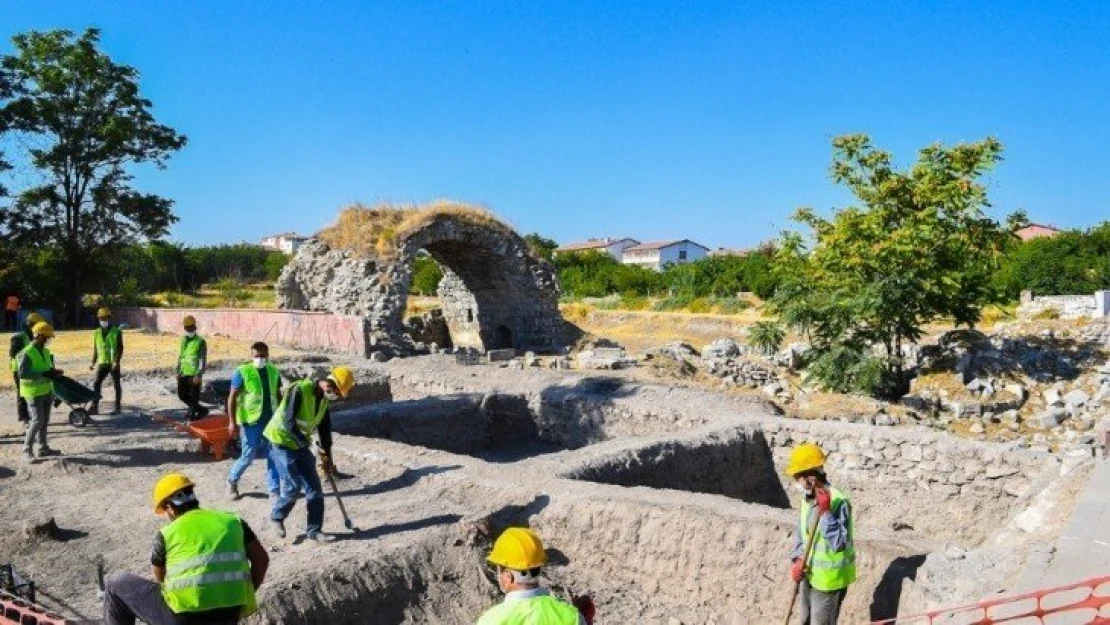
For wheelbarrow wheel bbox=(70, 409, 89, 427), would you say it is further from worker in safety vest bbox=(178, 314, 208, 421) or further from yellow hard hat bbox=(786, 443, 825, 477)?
yellow hard hat bbox=(786, 443, 825, 477)

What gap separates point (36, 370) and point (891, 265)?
13.4m

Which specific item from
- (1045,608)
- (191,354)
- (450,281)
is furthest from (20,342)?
(450,281)

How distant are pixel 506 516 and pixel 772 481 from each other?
3.96 m

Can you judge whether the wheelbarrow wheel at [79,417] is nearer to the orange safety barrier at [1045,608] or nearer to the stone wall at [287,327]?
the stone wall at [287,327]

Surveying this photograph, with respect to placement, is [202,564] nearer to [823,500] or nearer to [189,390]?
[823,500]

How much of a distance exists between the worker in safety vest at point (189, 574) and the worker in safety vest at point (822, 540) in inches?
114

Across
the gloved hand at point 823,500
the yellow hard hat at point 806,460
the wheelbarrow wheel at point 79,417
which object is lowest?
the wheelbarrow wheel at point 79,417

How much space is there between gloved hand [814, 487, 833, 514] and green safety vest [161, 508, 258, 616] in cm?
302

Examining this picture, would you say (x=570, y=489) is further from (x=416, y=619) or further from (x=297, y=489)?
(x=297, y=489)

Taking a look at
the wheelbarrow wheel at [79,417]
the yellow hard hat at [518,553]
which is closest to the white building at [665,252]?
the wheelbarrow wheel at [79,417]

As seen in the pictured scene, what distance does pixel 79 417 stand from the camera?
415 inches

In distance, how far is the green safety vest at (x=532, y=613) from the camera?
2.56 m

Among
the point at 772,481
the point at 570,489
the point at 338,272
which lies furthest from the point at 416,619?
the point at 338,272

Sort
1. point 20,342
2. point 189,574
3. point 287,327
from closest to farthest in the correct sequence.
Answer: point 189,574 → point 20,342 → point 287,327
